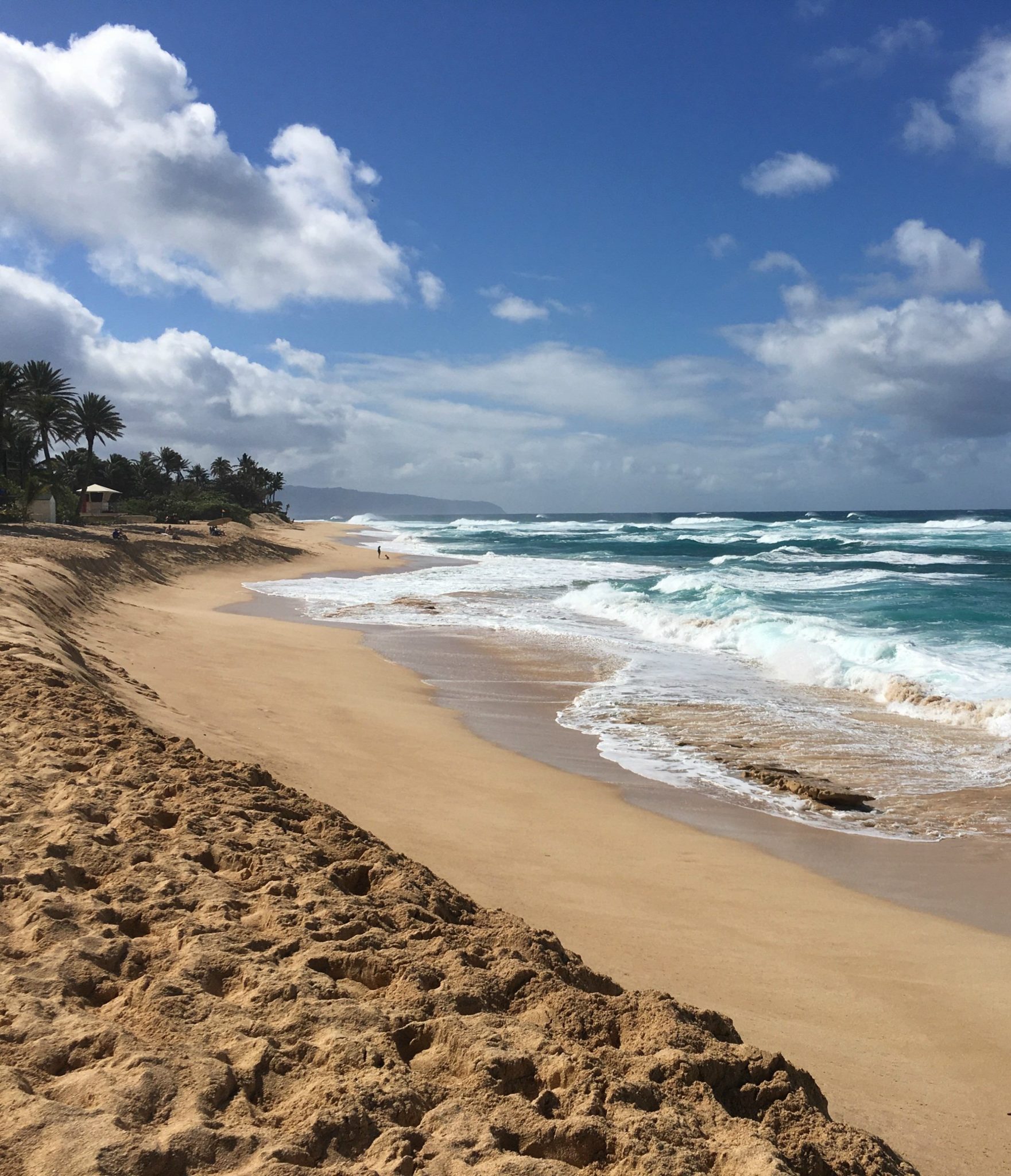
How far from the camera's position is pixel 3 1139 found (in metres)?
2.41

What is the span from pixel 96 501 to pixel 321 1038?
57.7 meters

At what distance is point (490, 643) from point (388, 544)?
49.0 meters

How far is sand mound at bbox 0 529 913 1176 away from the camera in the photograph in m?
2.59

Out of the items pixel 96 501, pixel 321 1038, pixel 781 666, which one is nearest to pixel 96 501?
pixel 96 501

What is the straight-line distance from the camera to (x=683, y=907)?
606 centimetres

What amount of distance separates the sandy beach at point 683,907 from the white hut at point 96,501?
145 ft

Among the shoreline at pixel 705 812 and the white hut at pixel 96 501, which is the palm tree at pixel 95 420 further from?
the shoreline at pixel 705 812

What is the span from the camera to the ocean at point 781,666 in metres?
9.50

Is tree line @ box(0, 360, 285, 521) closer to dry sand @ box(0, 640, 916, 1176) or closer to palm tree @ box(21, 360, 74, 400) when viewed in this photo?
palm tree @ box(21, 360, 74, 400)

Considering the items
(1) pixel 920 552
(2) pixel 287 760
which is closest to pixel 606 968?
(2) pixel 287 760

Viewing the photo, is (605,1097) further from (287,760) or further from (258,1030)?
(287,760)

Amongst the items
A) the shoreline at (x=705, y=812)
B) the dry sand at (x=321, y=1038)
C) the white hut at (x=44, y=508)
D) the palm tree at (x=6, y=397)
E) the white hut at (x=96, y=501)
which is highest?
the palm tree at (x=6, y=397)

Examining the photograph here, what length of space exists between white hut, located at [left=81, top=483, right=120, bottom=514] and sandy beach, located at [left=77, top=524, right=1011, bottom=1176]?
4408cm

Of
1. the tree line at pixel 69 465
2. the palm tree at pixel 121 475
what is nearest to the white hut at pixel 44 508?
the tree line at pixel 69 465
